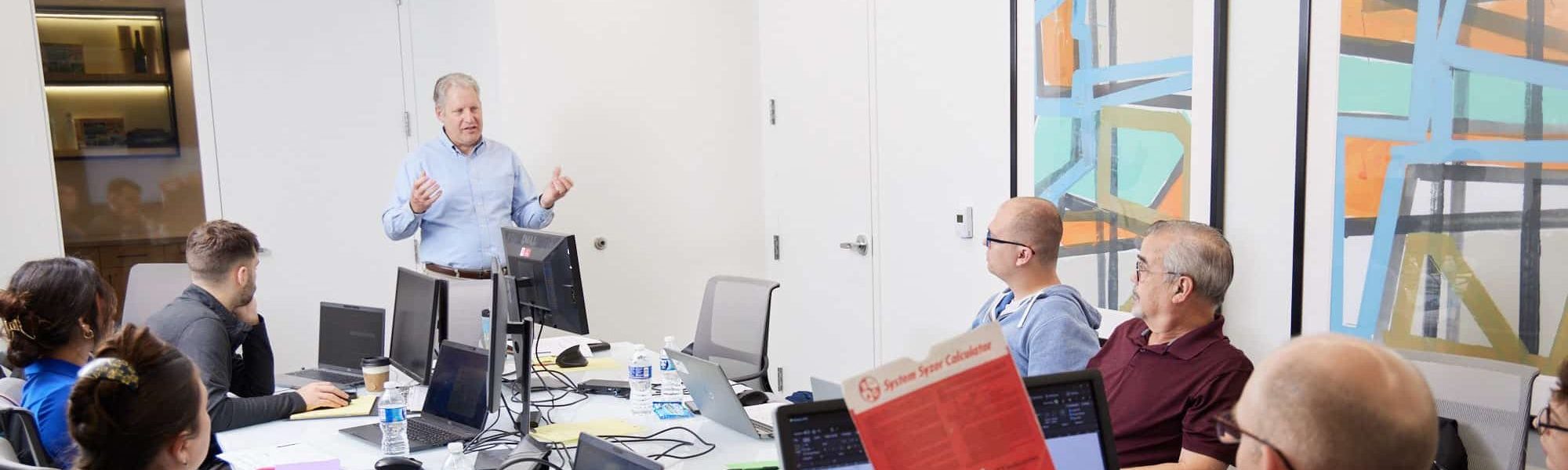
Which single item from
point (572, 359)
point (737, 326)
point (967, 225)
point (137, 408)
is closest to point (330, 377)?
point (572, 359)

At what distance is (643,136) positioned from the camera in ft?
17.4

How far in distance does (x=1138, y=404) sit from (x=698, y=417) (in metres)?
1.09

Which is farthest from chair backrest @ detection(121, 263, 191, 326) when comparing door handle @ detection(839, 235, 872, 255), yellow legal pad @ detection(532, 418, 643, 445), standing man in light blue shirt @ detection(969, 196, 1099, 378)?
standing man in light blue shirt @ detection(969, 196, 1099, 378)

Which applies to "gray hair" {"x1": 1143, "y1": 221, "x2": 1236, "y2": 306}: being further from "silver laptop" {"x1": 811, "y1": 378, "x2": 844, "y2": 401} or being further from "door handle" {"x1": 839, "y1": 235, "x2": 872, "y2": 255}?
"door handle" {"x1": 839, "y1": 235, "x2": 872, "y2": 255}

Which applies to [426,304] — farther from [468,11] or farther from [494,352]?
[468,11]

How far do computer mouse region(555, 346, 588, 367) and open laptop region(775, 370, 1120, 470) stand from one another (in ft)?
6.91

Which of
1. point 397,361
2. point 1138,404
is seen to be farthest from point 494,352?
point 1138,404

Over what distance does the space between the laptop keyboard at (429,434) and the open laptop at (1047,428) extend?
138cm

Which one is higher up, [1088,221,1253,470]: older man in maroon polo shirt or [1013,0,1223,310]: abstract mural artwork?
[1013,0,1223,310]: abstract mural artwork

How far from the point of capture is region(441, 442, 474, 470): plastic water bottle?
2342 mm

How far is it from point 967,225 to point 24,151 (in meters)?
3.93

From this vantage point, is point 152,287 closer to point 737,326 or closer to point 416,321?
point 416,321

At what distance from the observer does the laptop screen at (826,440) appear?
1.45 metres

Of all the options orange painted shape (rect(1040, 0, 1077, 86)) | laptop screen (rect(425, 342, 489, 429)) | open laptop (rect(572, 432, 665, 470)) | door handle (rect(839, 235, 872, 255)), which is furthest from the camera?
door handle (rect(839, 235, 872, 255))
